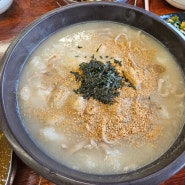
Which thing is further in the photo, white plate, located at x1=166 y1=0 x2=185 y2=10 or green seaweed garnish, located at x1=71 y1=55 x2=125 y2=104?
white plate, located at x1=166 y1=0 x2=185 y2=10

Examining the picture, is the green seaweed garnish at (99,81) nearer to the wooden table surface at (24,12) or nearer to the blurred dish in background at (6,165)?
the blurred dish in background at (6,165)

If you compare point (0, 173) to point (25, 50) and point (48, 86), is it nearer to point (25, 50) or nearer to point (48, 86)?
point (48, 86)

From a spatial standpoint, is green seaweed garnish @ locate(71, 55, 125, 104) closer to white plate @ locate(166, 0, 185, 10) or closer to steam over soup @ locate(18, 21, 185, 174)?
steam over soup @ locate(18, 21, 185, 174)

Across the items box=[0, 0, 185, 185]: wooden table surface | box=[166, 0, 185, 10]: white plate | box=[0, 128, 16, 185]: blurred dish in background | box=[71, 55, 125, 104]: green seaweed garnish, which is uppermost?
box=[166, 0, 185, 10]: white plate

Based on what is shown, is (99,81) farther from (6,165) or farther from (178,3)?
(178,3)

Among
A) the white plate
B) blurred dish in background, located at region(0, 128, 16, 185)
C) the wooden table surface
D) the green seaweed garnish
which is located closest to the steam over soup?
the green seaweed garnish

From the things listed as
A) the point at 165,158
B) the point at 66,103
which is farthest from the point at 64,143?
the point at 165,158

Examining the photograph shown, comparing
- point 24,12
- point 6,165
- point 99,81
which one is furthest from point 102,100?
point 24,12
